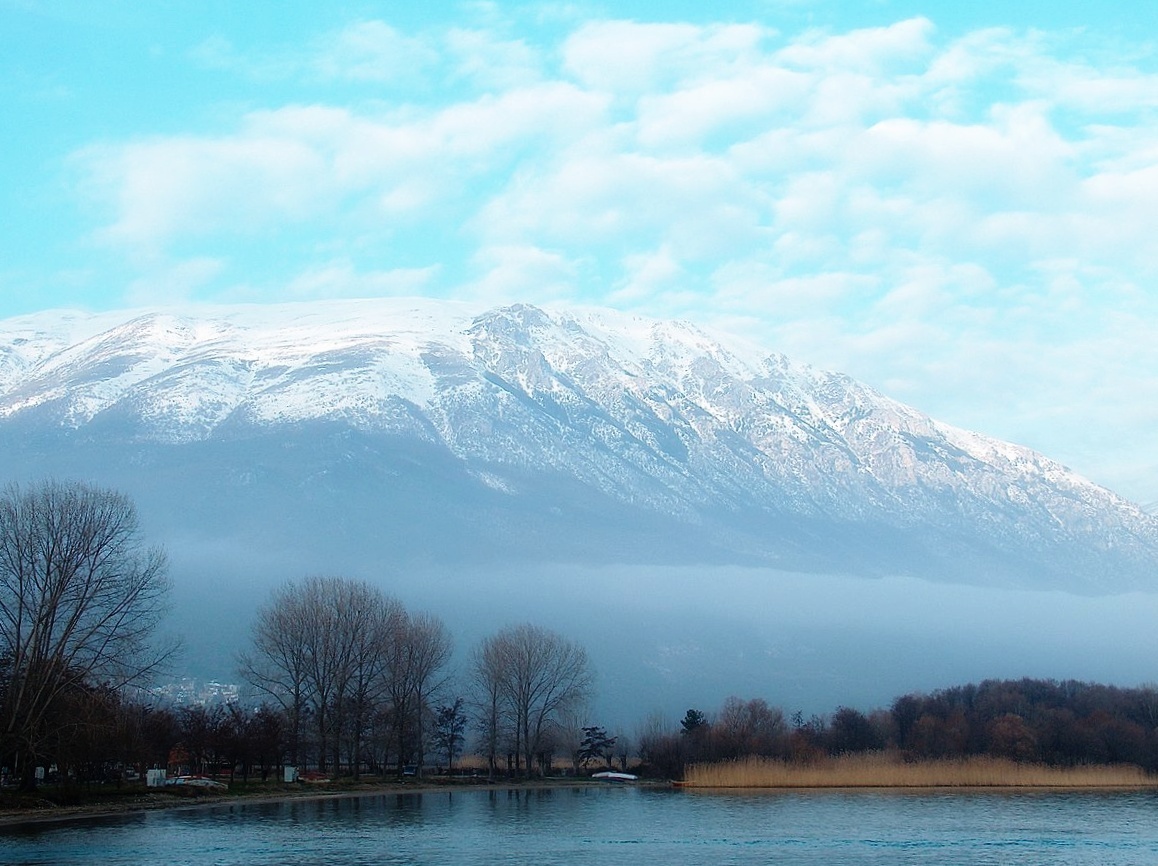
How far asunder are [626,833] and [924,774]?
46951mm

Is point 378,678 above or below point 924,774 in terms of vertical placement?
above

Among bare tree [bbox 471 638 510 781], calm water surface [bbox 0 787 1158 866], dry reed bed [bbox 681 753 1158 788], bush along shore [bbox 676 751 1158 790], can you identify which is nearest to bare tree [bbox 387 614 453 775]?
bare tree [bbox 471 638 510 781]

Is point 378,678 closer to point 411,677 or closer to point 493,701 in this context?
point 411,677

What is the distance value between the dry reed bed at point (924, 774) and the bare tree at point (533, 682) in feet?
102

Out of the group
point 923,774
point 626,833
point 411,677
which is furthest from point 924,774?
point 626,833

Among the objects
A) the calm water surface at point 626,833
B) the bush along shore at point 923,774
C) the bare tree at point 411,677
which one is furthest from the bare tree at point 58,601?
the bush along shore at point 923,774

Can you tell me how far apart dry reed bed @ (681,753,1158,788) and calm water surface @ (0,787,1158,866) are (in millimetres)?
14053

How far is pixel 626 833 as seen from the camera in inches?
2454

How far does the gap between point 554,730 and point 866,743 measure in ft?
108

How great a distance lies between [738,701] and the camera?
550 ft

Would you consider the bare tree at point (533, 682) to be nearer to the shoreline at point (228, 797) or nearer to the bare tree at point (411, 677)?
the shoreline at point (228, 797)

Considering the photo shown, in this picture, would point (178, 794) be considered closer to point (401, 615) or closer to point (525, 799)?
point (525, 799)

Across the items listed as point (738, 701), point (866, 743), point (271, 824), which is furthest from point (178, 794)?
point (738, 701)

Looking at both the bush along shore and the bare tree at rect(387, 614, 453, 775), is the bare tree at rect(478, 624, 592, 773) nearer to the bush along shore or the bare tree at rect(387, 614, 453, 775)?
the bare tree at rect(387, 614, 453, 775)
